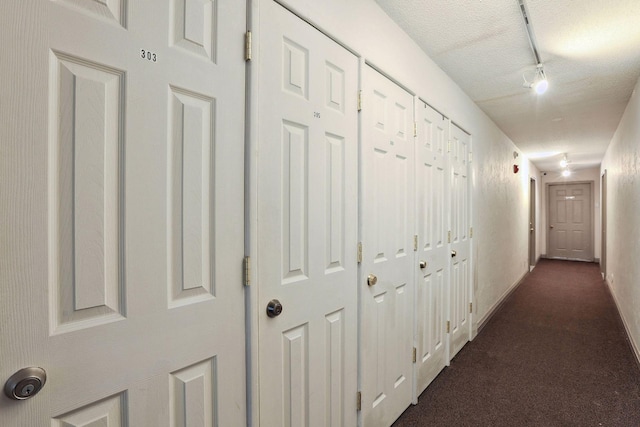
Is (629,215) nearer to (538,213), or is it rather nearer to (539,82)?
(539,82)

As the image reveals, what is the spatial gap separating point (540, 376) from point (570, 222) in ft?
26.8

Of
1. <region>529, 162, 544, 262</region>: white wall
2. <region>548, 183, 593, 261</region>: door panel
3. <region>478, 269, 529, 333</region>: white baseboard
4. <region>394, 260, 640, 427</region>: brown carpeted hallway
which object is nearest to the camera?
<region>394, 260, 640, 427</region>: brown carpeted hallway

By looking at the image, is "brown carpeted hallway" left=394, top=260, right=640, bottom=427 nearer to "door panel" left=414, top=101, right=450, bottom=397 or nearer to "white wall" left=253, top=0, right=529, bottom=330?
"door panel" left=414, top=101, right=450, bottom=397

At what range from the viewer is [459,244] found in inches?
124

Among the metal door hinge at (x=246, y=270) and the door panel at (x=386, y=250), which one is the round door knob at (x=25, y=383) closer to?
the metal door hinge at (x=246, y=270)

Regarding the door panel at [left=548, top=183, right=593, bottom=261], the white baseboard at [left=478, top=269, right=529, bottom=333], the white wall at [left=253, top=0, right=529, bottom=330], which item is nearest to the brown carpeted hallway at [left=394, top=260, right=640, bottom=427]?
the white baseboard at [left=478, top=269, right=529, bottom=333]

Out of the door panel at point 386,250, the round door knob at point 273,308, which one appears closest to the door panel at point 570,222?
the door panel at point 386,250

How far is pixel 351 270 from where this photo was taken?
67.5 inches

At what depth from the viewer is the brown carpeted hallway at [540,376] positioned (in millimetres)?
2146

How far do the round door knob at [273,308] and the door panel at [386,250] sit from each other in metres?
0.64

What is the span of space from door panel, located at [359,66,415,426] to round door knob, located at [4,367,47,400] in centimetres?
136

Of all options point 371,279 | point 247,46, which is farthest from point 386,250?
point 247,46

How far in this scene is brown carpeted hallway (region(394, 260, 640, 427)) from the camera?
2.15 metres

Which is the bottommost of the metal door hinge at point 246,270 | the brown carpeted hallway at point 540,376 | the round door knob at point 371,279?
the brown carpeted hallway at point 540,376
